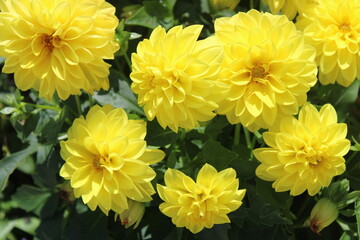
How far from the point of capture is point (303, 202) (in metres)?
1.41

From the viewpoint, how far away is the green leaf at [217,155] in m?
1.11

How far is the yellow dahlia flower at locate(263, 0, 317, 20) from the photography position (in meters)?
1.16

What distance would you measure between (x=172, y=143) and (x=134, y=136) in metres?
0.22

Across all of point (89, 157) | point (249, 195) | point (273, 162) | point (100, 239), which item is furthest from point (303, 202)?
point (89, 157)

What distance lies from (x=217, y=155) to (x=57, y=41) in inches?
15.7

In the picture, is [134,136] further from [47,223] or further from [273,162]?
[47,223]

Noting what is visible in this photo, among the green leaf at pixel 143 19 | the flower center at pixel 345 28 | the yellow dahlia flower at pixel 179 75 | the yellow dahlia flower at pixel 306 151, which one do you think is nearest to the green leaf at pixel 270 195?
the yellow dahlia flower at pixel 306 151

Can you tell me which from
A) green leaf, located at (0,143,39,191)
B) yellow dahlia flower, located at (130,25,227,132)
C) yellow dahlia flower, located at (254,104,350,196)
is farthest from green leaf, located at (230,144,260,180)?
green leaf, located at (0,143,39,191)

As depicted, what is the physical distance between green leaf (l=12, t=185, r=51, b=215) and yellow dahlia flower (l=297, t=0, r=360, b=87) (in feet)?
2.79

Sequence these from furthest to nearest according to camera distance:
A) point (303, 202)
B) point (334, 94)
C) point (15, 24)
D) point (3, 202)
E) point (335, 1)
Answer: point (3, 202), point (303, 202), point (334, 94), point (335, 1), point (15, 24)

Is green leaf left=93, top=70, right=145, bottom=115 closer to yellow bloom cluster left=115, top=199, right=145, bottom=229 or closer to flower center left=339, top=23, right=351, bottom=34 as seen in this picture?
yellow bloom cluster left=115, top=199, right=145, bottom=229

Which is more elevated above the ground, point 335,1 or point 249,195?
point 335,1

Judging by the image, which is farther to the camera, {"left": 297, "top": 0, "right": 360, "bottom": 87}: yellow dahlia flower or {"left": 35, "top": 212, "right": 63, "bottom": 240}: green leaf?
{"left": 35, "top": 212, "right": 63, "bottom": 240}: green leaf

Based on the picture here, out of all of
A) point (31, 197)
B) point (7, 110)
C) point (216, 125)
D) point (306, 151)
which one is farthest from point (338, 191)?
point (31, 197)
